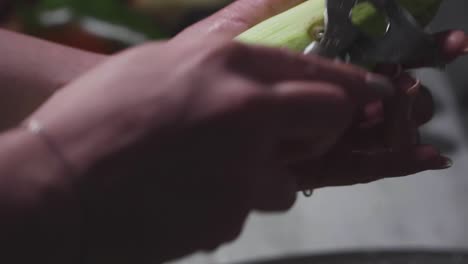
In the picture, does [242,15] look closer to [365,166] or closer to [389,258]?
[365,166]

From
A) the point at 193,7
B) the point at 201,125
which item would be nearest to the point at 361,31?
the point at 201,125

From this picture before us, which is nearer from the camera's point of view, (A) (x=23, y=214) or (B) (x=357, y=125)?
(A) (x=23, y=214)

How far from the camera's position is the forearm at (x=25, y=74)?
39cm

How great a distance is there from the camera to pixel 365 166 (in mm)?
399

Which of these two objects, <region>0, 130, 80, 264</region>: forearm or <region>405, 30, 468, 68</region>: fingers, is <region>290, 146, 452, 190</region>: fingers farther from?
<region>0, 130, 80, 264</region>: forearm

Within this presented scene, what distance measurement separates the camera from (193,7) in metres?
0.88

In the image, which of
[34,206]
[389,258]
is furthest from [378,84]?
[389,258]

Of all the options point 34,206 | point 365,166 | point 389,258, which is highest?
point 34,206

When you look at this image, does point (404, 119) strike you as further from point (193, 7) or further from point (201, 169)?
point (193, 7)

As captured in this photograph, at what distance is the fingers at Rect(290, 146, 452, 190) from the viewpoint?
385 millimetres

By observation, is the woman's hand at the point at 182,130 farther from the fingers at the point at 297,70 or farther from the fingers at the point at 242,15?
the fingers at the point at 242,15

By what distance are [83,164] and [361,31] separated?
0.56 ft

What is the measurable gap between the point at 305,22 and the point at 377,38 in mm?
40

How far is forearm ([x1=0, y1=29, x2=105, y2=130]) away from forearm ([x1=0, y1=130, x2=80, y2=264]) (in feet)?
0.44
